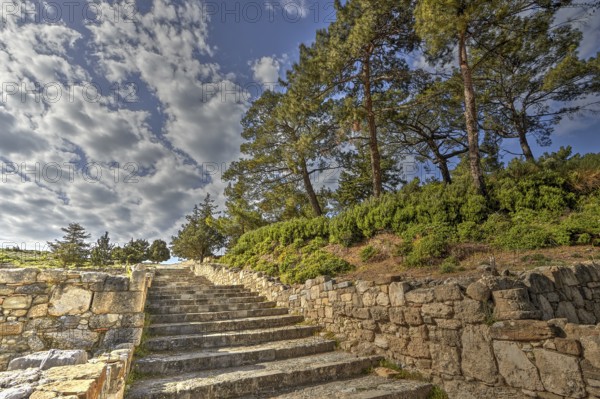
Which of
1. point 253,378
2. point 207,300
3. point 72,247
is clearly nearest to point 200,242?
point 72,247

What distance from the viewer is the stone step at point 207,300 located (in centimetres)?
711

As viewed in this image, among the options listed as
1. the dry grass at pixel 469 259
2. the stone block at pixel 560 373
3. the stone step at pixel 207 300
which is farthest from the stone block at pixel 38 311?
the stone block at pixel 560 373

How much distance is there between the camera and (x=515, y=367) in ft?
9.93

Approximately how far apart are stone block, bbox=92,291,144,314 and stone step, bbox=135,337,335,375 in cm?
79

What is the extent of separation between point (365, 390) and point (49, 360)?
354 centimetres

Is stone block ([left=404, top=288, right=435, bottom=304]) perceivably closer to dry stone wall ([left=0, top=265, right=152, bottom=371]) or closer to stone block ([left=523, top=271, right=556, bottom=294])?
stone block ([left=523, top=271, right=556, bottom=294])

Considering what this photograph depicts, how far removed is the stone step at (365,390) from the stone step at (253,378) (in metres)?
0.16

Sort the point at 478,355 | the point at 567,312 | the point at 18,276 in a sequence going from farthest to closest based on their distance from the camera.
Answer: the point at 18,276 → the point at 567,312 → the point at 478,355

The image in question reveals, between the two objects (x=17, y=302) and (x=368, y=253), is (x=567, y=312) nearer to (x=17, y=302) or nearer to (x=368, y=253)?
(x=368, y=253)

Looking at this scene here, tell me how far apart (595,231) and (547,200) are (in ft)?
4.79

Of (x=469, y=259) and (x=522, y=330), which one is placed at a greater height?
(x=469, y=259)

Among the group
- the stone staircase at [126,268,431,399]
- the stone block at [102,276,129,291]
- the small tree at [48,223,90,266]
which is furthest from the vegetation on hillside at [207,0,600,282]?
the small tree at [48,223,90,266]

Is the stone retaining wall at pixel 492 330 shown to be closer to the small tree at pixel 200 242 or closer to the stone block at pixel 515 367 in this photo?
the stone block at pixel 515 367

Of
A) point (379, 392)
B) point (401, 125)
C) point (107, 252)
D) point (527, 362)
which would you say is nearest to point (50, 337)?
point (379, 392)
